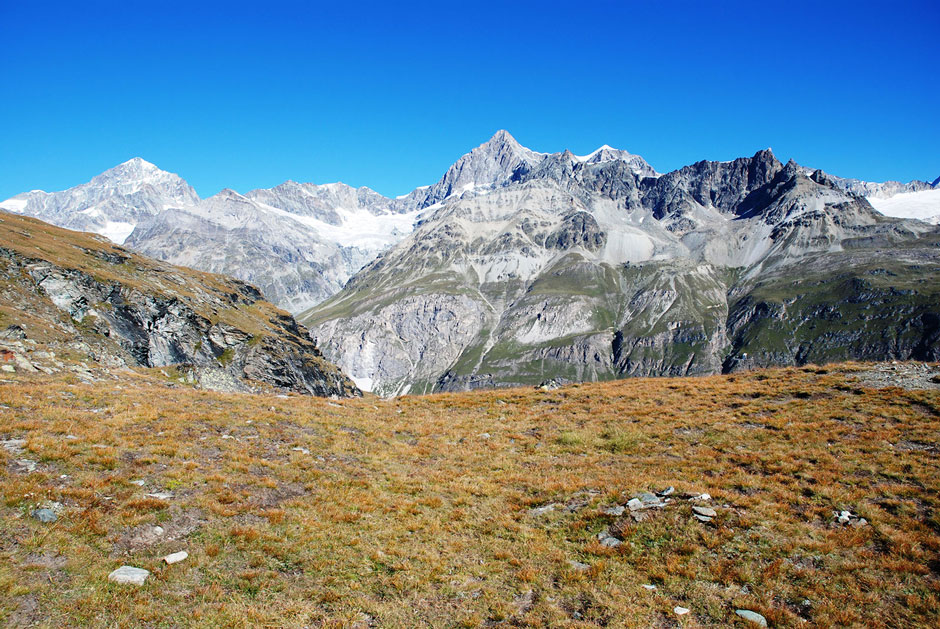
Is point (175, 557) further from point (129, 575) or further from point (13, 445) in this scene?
point (13, 445)

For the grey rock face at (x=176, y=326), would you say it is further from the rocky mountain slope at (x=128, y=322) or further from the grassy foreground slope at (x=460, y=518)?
the grassy foreground slope at (x=460, y=518)

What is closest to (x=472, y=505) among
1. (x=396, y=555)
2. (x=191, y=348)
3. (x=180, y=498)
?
(x=396, y=555)

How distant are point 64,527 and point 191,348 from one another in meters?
119

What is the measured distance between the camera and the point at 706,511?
48.2ft

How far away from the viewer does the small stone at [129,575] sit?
35.8 feet

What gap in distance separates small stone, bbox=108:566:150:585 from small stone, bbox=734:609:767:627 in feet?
45.9

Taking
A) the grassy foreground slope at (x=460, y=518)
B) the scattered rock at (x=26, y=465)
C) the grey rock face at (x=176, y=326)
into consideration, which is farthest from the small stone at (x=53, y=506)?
the grey rock face at (x=176, y=326)

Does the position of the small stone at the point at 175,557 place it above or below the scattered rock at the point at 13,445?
→ below

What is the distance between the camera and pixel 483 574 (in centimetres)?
1265

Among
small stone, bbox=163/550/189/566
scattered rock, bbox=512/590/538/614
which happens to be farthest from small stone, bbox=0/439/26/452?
scattered rock, bbox=512/590/538/614

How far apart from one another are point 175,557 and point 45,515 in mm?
4083

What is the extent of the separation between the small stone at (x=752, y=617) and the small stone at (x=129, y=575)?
13996mm

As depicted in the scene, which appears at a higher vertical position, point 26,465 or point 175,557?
point 26,465

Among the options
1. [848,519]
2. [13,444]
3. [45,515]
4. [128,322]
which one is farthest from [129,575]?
[128,322]
